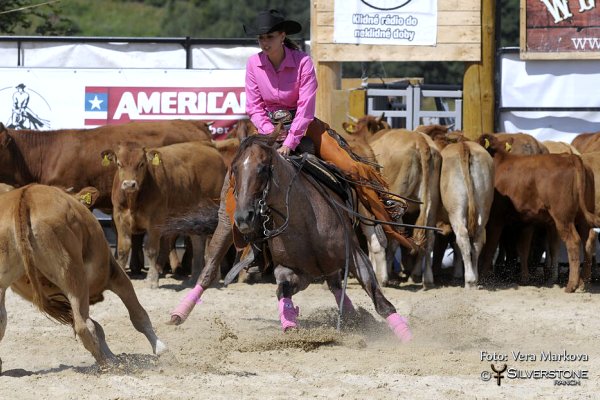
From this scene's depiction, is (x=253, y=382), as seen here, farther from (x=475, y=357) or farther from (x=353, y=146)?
(x=353, y=146)

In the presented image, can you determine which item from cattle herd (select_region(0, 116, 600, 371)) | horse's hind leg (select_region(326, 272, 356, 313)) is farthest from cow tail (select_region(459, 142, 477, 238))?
horse's hind leg (select_region(326, 272, 356, 313))

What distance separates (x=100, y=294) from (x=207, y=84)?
25.2 ft

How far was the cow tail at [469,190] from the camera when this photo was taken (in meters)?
12.8

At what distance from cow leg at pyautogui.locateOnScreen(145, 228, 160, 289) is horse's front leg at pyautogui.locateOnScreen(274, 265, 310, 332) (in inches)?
158

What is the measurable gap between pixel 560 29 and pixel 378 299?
6826 millimetres

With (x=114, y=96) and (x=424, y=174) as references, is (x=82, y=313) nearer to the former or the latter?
(x=424, y=174)

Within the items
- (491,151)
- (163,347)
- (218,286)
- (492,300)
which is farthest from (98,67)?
(163,347)

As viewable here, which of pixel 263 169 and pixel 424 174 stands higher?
pixel 263 169

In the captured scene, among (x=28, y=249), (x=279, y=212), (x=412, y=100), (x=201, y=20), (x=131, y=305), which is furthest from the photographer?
(x=201, y=20)

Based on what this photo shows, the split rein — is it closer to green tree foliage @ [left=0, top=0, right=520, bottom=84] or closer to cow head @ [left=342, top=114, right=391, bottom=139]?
cow head @ [left=342, top=114, right=391, bottom=139]

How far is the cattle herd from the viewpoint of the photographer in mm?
12602

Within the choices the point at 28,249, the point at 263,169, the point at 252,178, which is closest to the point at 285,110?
the point at 263,169

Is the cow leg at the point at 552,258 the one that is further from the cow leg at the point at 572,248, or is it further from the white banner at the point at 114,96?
the white banner at the point at 114,96

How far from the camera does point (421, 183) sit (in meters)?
13.0
